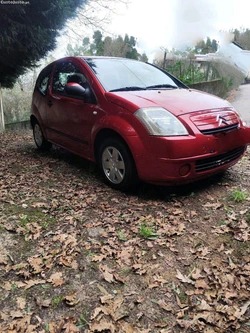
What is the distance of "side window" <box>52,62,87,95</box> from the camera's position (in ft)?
13.6

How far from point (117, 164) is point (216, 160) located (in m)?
1.20

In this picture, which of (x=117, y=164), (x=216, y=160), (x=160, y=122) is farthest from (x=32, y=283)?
(x=216, y=160)

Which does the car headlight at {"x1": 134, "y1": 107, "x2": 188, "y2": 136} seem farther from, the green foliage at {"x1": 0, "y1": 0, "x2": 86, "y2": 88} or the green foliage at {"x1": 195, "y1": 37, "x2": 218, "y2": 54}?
the green foliage at {"x1": 195, "y1": 37, "x2": 218, "y2": 54}

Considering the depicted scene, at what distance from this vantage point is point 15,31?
243 inches

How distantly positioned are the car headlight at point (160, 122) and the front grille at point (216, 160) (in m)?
0.42

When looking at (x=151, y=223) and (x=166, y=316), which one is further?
(x=151, y=223)

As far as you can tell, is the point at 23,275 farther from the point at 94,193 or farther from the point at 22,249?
the point at 94,193

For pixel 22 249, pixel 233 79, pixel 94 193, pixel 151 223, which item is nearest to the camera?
pixel 22 249

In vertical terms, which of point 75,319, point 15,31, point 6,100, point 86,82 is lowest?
point 75,319

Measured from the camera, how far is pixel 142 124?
3.13 m

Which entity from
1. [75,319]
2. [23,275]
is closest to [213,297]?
[75,319]

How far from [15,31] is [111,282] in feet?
19.8

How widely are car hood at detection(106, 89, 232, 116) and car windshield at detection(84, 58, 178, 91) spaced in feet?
0.85

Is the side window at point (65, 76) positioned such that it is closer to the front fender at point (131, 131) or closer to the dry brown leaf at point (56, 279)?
the front fender at point (131, 131)
